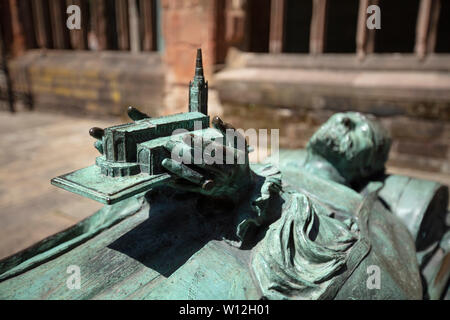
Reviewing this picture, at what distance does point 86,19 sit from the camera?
24.8 ft

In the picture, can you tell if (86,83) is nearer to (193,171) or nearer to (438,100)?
(438,100)

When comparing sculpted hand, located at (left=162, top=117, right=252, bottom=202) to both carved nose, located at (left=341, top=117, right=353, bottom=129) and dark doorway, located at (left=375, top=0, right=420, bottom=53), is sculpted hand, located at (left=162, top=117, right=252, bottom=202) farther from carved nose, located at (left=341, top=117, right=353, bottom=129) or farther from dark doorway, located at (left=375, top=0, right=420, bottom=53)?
dark doorway, located at (left=375, top=0, right=420, bottom=53)

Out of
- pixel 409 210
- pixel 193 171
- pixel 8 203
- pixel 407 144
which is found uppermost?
pixel 193 171

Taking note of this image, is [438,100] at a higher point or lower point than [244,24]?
lower

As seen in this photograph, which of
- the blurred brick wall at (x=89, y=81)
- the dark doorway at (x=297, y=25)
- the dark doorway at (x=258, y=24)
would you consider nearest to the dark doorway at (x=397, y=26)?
the dark doorway at (x=297, y=25)

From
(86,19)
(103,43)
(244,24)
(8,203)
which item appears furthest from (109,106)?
(8,203)

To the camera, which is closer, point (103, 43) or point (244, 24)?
point (244, 24)

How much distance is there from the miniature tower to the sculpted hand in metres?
0.26

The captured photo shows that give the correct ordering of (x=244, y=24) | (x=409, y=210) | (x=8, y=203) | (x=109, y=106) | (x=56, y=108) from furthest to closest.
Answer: (x=56, y=108) < (x=109, y=106) < (x=244, y=24) < (x=8, y=203) < (x=409, y=210)

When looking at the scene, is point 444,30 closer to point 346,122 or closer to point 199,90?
point 346,122

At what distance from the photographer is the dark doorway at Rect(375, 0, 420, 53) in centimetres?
1047

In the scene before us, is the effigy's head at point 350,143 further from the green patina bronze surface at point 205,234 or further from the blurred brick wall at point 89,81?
the blurred brick wall at point 89,81

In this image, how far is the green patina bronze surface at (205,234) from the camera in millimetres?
1217
